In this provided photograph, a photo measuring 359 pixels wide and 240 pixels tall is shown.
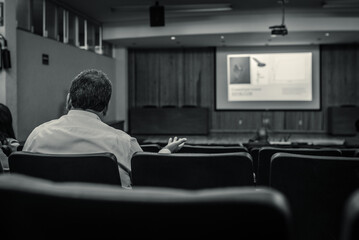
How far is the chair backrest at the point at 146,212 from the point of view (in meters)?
0.63

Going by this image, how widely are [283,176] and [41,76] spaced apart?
24.6ft

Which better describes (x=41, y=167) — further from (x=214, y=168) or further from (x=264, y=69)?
(x=264, y=69)

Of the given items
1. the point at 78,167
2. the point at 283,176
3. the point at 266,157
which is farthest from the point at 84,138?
the point at 266,157

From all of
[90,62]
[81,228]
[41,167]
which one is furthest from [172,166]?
[90,62]

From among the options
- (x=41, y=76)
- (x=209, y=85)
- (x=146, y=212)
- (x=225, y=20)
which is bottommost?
(x=146, y=212)

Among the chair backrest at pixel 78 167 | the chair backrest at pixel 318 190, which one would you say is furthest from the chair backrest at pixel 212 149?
the chair backrest at pixel 78 167

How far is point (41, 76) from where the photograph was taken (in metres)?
8.35

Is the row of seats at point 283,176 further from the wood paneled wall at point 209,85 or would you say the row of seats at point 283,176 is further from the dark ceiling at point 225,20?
the wood paneled wall at point 209,85

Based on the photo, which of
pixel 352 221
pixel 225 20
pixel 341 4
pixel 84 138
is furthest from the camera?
pixel 225 20

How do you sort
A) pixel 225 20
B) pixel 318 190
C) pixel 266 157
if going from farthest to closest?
pixel 225 20, pixel 266 157, pixel 318 190

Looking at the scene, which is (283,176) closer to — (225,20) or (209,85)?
(225,20)

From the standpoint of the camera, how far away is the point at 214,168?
5.90 ft

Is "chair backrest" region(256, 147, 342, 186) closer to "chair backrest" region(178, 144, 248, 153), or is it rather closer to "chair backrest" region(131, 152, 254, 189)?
"chair backrest" region(178, 144, 248, 153)

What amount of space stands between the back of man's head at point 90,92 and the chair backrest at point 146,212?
1.54 m
